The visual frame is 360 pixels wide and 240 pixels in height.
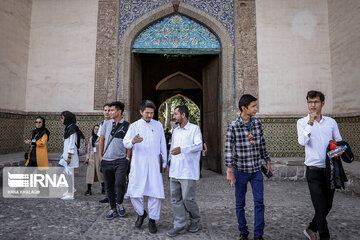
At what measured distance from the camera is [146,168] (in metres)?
2.43

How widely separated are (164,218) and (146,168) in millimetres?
716

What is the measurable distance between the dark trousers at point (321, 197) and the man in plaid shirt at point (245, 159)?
379 millimetres

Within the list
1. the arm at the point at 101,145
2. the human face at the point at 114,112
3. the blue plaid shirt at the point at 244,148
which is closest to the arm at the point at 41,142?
the arm at the point at 101,145

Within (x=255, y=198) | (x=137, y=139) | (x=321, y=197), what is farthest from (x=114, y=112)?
(x=321, y=197)

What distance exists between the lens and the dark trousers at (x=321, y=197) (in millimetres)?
1980

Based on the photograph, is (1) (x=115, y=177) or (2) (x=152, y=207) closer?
(2) (x=152, y=207)

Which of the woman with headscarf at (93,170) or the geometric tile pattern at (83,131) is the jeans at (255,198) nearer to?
the woman with headscarf at (93,170)

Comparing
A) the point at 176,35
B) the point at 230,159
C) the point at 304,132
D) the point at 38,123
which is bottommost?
the point at 230,159

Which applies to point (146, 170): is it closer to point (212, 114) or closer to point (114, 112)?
point (114, 112)

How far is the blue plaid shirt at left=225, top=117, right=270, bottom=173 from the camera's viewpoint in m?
2.15

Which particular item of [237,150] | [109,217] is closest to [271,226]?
[237,150]

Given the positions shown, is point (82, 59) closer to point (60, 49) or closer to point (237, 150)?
point (60, 49)

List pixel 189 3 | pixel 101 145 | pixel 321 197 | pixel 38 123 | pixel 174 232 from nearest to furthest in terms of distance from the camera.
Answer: pixel 321 197
pixel 174 232
pixel 101 145
pixel 38 123
pixel 189 3

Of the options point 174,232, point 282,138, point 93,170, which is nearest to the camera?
point 174,232
